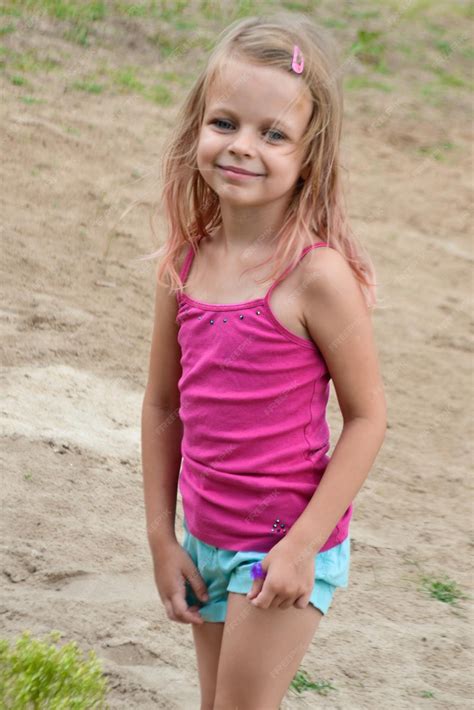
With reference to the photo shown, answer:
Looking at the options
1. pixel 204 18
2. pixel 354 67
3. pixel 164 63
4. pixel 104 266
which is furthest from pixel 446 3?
pixel 104 266

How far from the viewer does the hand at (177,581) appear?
2213mm

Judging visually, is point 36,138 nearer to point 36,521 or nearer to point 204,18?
point 204,18

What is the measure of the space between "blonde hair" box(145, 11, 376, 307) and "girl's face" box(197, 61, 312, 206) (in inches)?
1.1

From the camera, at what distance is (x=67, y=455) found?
4.16 m

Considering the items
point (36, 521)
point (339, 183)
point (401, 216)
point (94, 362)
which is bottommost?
Result: point (401, 216)

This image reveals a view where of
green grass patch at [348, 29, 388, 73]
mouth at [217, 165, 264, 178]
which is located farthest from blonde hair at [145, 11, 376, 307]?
green grass patch at [348, 29, 388, 73]

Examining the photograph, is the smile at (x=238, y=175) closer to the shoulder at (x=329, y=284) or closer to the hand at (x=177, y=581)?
the shoulder at (x=329, y=284)

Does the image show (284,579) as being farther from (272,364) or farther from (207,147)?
(207,147)

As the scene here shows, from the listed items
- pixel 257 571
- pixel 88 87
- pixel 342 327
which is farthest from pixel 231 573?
pixel 88 87

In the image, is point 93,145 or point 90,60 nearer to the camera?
point 93,145

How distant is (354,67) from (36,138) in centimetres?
411

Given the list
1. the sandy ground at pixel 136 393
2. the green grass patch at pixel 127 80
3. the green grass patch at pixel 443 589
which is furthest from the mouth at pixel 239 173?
the green grass patch at pixel 127 80

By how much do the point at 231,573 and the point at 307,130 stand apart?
848 millimetres

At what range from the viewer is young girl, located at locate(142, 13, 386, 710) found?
2.04m
